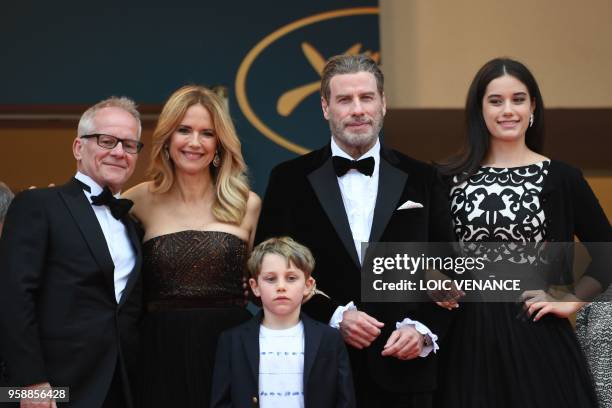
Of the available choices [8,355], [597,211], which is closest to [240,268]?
[8,355]

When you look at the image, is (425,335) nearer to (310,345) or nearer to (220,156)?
(310,345)

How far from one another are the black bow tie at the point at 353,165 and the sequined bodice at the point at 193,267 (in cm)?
51

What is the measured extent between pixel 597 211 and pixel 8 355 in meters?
2.28

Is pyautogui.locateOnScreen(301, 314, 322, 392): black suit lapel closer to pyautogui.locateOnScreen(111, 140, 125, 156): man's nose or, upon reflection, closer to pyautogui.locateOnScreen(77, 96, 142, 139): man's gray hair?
pyautogui.locateOnScreen(111, 140, 125, 156): man's nose

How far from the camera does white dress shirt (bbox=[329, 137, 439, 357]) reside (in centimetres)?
365

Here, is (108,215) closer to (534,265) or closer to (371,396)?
(371,396)

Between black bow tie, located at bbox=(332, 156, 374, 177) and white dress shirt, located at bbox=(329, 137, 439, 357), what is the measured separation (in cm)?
3

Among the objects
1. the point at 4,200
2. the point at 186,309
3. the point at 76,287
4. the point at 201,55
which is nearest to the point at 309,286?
the point at 186,309

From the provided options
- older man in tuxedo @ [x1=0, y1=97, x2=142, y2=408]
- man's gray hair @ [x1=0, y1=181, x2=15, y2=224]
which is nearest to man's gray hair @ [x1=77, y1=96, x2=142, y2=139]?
older man in tuxedo @ [x1=0, y1=97, x2=142, y2=408]

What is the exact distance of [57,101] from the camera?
6.08 m

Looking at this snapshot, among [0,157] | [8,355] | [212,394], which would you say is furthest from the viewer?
[0,157]

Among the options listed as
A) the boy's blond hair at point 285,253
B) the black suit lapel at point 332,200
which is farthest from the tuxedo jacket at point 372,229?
the boy's blond hair at point 285,253

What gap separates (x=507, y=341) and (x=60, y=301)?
1651mm

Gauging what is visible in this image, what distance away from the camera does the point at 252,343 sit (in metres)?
3.54
